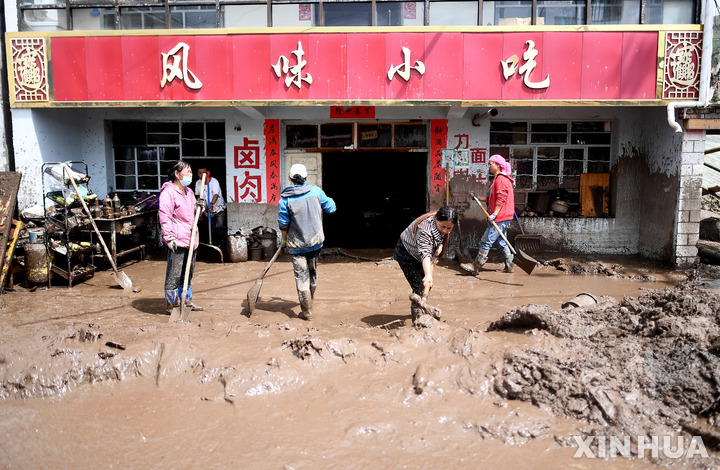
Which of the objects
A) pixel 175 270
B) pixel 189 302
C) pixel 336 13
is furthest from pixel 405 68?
pixel 189 302

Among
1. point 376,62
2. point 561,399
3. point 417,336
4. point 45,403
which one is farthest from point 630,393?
point 376,62

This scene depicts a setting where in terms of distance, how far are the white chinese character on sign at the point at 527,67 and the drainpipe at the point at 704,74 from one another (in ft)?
6.84

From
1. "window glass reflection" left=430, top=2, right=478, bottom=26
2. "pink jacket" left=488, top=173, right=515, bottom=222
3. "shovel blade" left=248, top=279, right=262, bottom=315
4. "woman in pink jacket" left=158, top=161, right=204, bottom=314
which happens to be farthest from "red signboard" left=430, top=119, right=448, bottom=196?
"woman in pink jacket" left=158, top=161, right=204, bottom=314

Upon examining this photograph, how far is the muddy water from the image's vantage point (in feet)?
11.5

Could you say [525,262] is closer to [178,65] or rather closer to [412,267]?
[412,267]

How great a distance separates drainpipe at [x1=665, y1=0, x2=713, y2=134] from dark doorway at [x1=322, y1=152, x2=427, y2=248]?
19.6 ft

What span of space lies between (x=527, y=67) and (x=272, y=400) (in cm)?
720

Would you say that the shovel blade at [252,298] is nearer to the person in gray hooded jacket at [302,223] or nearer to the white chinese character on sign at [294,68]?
the person in gray hooded jacket at [302,223]

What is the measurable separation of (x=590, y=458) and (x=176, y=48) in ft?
28.5

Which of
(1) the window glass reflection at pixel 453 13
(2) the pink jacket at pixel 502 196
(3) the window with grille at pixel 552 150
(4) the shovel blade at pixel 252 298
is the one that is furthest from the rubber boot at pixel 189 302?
(3) the window with grille at pixel 552 150

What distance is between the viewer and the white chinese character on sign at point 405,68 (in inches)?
345

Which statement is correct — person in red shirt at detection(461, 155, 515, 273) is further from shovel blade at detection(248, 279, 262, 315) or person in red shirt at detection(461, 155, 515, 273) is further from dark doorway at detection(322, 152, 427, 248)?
dark doorway at detection(322, 152, 427, 248)

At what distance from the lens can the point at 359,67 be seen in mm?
8844

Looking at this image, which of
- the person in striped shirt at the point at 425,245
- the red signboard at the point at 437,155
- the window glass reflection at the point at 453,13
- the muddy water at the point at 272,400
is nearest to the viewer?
the muddy water at the point at 272,400
